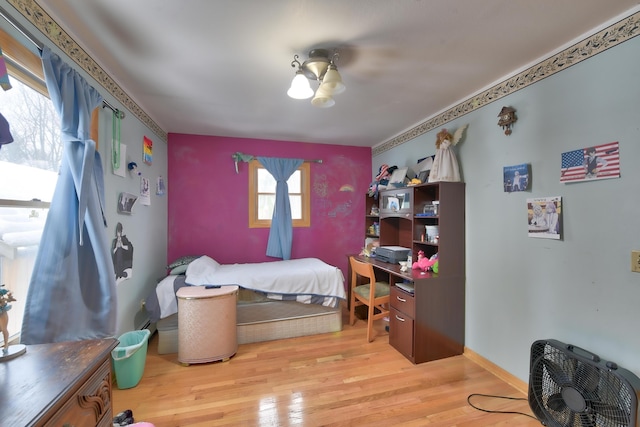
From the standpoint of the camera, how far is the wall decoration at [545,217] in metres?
1.76

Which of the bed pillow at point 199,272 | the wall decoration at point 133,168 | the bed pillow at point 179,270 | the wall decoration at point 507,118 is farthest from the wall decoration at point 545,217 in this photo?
the wall decoration at point 133,168

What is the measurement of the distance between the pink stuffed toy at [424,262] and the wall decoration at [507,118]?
3.96 ft

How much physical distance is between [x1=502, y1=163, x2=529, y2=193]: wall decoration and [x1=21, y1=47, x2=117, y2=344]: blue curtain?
2773mm

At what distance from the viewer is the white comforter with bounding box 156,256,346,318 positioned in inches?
105

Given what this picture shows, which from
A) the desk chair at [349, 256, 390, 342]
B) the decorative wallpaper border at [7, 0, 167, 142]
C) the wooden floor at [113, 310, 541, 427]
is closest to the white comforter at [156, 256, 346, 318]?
the desk chair at [349, 256, 390, 342]

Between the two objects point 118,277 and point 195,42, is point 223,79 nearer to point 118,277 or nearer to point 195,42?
point 195,42

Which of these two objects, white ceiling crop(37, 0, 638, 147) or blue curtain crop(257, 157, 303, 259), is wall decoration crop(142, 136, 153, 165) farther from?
blue curtain crop(257, 157, 303, 259)

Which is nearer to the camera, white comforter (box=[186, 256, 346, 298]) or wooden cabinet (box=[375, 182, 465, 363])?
wooden cabinet (box=[375, 182, 465, 363])

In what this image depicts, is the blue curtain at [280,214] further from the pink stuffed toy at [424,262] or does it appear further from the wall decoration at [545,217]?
the wall decoration at [545,217]

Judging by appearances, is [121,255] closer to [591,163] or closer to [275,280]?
[275,280]

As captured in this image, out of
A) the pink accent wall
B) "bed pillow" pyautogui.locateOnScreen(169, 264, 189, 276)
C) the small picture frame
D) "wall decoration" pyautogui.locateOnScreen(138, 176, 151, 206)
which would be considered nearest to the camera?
"wall decoration" pyautogui.locateOnScreen(138, 176, 151, 206)

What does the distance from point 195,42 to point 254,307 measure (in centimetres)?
230

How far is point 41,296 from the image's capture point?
1.30 meters

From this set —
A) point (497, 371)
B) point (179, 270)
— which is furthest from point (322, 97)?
point (497, 371)
